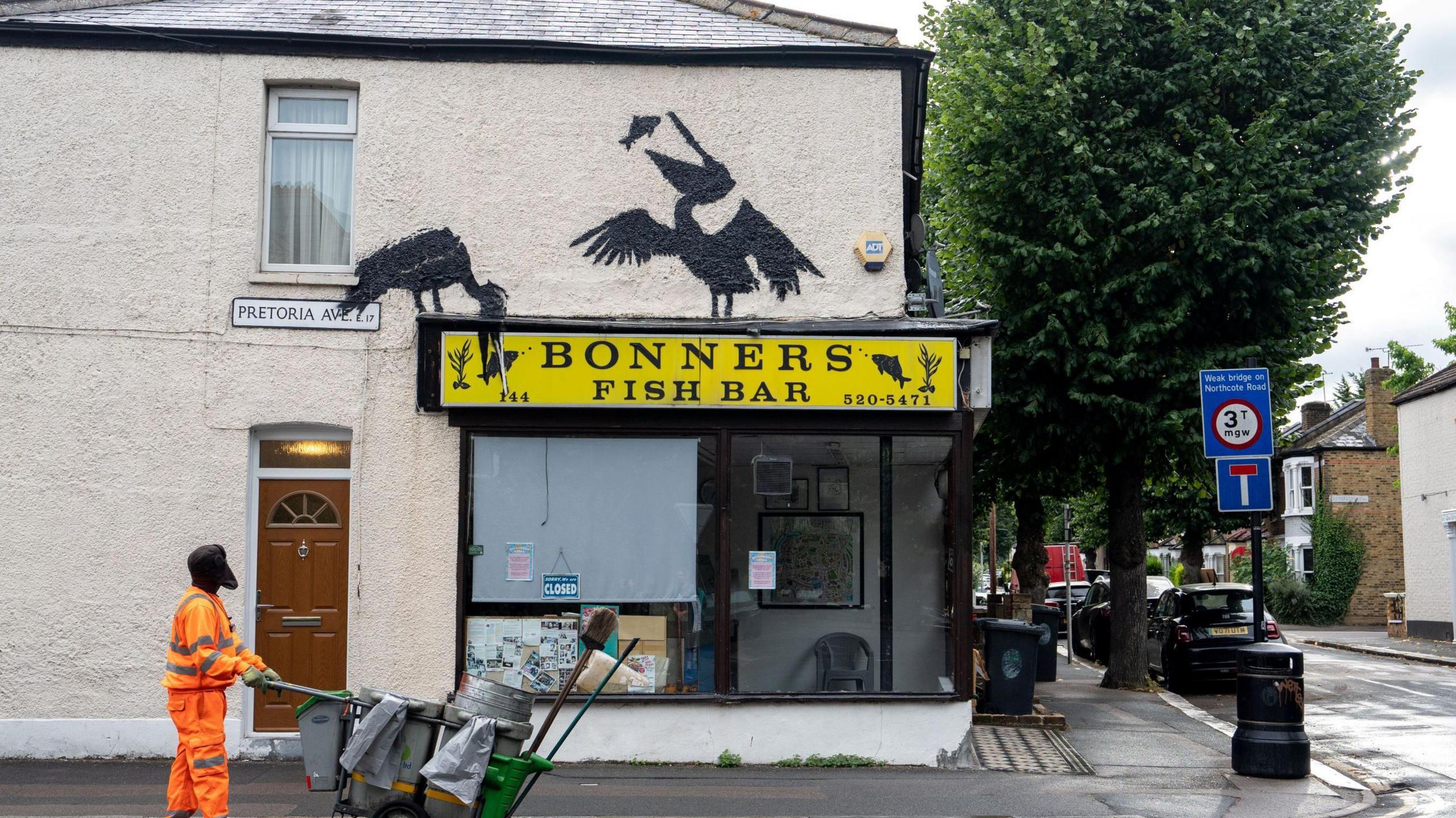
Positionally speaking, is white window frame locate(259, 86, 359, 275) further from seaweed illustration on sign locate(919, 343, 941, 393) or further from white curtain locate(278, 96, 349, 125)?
seaweed illustration on sign locate(919, 343, 941, 393)

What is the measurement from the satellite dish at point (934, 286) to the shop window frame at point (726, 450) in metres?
1.10

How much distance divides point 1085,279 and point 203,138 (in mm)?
9757

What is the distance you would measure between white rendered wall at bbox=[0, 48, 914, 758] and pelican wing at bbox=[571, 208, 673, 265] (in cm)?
8

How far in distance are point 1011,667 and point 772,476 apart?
11.9 ft

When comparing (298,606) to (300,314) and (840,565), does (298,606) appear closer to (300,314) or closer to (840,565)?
(300,314)

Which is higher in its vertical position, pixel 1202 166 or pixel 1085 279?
pixel 1202 166

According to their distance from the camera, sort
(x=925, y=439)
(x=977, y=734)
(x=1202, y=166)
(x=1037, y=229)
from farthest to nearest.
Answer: (x=1037, y=229), (x=1202, y=166), (x=977, y=734), (x=925, y=439)

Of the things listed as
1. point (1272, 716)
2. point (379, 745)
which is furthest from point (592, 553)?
point (1272, 716)

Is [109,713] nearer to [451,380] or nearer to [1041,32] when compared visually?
[451,380]

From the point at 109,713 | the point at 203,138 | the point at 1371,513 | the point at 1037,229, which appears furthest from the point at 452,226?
the point at 1371,513

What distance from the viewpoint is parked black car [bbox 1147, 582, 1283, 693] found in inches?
715

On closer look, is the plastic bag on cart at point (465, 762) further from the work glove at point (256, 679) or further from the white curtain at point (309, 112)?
the white curtain at point (309, 112)

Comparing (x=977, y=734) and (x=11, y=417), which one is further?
(x=977, y=734)

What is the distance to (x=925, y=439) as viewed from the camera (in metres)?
10.9
